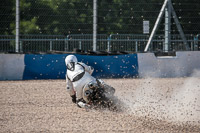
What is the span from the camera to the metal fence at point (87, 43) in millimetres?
14055

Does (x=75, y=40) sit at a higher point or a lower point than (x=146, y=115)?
higher

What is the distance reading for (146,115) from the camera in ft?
23.4

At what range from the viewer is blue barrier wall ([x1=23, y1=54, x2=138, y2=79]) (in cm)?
1373

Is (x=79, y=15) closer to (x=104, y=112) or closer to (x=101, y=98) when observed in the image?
(x=101, y=98)

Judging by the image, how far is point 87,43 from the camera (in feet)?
46.7

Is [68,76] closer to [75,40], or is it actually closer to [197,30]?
[75,40]

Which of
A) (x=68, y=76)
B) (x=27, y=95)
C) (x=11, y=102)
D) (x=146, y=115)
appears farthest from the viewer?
(x=27, y=95)

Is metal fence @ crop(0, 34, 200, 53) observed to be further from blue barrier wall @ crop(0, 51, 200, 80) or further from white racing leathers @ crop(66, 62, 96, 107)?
white racing leathers @ crop(66, 62, 96, 107)

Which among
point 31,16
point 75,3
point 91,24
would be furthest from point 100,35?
point 31,16

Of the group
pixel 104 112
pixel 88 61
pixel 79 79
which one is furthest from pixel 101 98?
pixel 88 61

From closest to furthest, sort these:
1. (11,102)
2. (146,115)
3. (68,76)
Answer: (146,115), (68,76), (11,102)

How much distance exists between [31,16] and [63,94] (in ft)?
14.9

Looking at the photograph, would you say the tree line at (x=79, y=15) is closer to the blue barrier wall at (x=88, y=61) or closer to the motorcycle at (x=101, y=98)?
the blue barrier wall at (x=88, y=61)

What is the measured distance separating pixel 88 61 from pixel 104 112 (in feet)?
19.7
